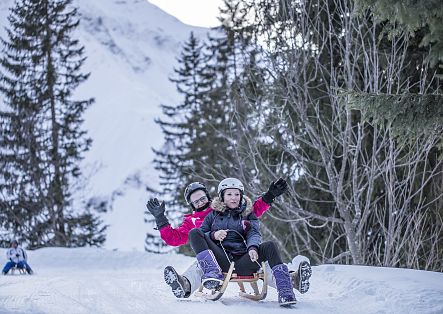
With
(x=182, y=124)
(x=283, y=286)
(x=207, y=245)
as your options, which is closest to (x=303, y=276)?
(x=283, y=286)

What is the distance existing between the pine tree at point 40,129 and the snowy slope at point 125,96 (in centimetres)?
1800

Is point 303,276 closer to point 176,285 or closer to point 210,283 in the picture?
point 210,283

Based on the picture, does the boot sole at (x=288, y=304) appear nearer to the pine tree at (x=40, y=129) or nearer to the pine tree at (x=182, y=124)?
the pine tree at (x=40, y=129)

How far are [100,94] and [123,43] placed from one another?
2057 cm

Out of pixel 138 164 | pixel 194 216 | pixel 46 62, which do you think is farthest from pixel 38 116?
pixel 138 164

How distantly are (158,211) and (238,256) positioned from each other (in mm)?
883

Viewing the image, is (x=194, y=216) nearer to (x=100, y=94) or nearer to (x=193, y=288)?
(x=193, y=288)

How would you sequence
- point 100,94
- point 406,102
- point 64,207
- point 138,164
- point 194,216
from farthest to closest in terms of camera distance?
point 100,94 < point 138,164 < point 64,207 < point 194,216 < point 406,102

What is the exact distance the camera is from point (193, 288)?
5.65 m

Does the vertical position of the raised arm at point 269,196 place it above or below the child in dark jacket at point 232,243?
above

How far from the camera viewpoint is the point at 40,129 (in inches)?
874

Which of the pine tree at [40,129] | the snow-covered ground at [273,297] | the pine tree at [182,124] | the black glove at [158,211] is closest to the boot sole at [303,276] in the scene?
the snow-covered ground at [273,297]

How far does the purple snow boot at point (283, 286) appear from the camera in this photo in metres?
5.10

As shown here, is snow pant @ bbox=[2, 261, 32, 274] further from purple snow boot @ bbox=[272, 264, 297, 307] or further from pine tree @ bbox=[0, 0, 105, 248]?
purple snow boot @ bbox=[272, 264, 297, 307]
